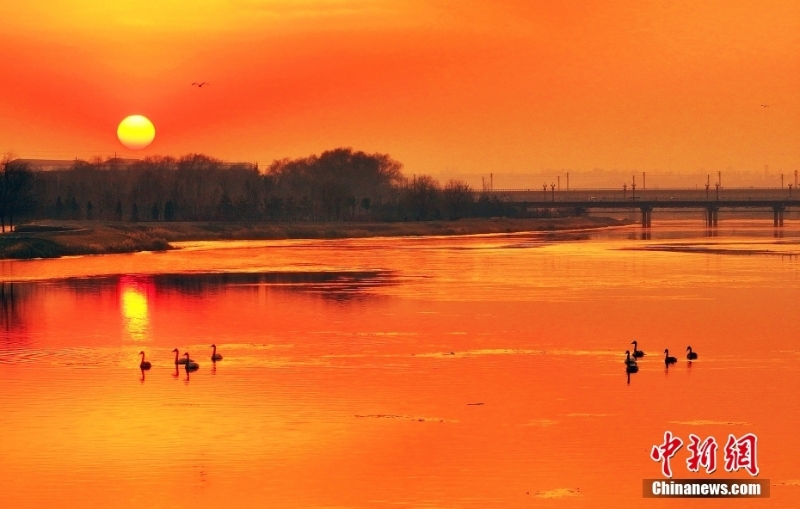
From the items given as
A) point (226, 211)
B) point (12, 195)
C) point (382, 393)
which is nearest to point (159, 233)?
point (12, 195)

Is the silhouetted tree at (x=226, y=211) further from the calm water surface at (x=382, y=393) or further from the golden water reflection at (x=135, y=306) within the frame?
the calm water surface at (x=382, y=393)

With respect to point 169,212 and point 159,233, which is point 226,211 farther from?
point 159,233

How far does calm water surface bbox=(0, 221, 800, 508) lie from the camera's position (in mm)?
22953

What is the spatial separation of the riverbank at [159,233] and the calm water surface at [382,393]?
34013mm

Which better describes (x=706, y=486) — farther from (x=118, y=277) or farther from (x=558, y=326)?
(x=118, y=277)

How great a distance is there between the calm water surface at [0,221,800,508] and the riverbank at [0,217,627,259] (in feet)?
112

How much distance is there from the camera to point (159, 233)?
127875 millimetres

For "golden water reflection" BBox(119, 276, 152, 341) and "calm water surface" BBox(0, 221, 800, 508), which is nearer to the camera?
"calm water surface" BBox(0, 221, 800, 508)

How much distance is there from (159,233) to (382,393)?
98552 millimetres

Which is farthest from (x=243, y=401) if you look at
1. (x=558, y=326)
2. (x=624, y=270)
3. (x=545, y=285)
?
(x=624, y=270)

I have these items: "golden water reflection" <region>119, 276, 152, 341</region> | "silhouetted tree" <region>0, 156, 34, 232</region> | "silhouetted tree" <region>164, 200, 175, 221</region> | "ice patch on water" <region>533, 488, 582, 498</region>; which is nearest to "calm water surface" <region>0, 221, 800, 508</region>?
"ice patch on water" <region>533, 488, 582, 498</region>

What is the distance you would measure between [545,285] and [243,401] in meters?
40.0

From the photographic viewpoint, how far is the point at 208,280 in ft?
241

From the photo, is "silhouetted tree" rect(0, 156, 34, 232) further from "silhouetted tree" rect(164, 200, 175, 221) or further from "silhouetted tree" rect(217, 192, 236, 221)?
"silhouetted tree" rect(217, 192, 236, 221)
